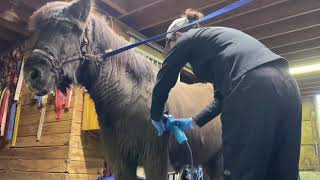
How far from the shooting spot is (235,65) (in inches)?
44.0

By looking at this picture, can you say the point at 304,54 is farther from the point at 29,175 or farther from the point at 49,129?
the point at 29,175

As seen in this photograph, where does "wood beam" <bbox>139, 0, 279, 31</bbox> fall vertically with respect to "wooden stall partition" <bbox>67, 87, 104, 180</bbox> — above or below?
above

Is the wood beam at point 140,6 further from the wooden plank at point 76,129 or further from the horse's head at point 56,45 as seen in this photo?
the horse's head at point 56,45

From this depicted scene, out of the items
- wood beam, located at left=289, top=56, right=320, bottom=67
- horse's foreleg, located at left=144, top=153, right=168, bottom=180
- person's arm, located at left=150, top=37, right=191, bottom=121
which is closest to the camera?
person's arm, located at left=150, top=37, right=191, bottom=121

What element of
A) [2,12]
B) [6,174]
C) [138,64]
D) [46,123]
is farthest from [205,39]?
[6,174]

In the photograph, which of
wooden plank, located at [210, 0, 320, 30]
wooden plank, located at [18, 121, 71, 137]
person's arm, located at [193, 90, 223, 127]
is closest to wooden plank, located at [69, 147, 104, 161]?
wooden plank, located at [18, 121, 71, 137]

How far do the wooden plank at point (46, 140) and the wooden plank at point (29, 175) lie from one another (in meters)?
0.31

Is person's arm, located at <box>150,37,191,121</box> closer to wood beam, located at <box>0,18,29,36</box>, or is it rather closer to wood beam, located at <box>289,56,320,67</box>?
wood beam, located at <box>0,18,29,36</box>

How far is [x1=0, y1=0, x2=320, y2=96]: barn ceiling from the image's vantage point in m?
3.42

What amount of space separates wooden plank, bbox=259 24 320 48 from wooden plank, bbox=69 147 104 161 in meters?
2.65

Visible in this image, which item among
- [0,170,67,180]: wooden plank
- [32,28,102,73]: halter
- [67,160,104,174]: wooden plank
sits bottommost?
[0,170,67,180]: wooden plank

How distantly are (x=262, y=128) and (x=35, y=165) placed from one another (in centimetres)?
306

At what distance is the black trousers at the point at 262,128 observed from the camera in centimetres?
101

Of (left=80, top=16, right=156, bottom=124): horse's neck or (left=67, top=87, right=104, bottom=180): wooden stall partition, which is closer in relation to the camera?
(left=80, top=16, right=156, bottom=124): horse's neck
